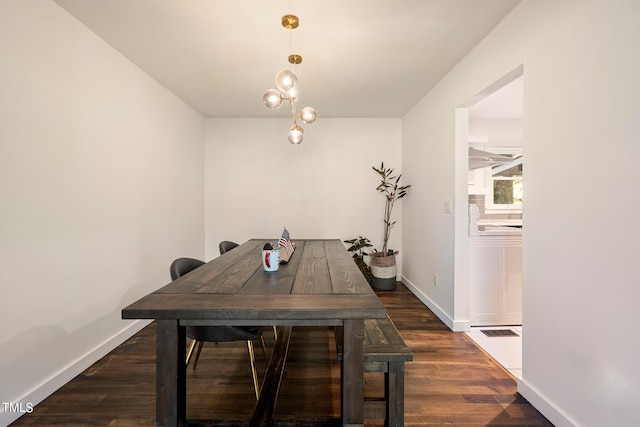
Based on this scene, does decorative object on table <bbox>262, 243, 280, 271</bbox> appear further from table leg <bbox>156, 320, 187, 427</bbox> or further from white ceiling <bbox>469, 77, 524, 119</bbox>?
white ceiling <bbox>469, 77, 524, 119</bbox>

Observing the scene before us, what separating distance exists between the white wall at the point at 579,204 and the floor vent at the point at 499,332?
89 cm

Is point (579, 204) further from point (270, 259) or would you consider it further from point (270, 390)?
point (270, 390)

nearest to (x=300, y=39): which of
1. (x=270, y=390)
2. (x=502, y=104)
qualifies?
(x=270, y=390)

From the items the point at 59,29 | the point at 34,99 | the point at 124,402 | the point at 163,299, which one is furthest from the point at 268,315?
the point at 59,29

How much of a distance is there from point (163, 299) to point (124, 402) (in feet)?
3.62

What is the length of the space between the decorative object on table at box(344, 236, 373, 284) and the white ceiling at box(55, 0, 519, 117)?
2043 millimetres

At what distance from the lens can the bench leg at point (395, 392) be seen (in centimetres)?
131

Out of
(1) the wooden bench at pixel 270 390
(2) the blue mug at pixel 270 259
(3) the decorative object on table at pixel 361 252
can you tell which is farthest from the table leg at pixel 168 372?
(3) the decorative object on table at pixel 361 252

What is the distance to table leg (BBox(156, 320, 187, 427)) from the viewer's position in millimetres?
1146

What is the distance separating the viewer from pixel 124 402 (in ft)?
5.65

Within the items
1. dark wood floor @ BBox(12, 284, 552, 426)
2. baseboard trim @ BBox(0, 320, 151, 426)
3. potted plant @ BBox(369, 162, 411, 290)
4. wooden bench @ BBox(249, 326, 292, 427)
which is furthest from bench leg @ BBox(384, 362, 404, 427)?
potted plant @ BBox(369, 162, 411, 290)

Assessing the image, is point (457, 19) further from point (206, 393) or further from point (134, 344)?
point (134, 344)

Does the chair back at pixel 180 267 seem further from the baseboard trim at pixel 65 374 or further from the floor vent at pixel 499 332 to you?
the floor vent at pixel 499 332

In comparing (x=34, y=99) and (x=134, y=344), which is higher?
(x=34, y=99)
